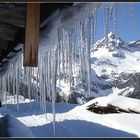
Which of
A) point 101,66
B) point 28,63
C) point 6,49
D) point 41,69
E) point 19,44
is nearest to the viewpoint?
point 28,63

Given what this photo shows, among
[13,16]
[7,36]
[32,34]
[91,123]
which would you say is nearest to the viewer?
[32,34]

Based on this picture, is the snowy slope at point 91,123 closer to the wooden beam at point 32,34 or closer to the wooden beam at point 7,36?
the wooden beam at point 7,36

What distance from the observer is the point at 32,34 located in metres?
3.24

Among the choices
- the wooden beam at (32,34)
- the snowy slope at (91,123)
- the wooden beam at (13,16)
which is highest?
the wooden beam at (13,16)

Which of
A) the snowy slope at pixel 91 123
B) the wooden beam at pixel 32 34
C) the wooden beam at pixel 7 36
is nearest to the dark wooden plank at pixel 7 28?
the wooden beam at pixel 7 36

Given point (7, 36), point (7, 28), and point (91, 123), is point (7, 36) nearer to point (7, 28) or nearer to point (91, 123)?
point (7, 28)

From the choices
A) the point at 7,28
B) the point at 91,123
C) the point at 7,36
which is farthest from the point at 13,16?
the point at 91,123

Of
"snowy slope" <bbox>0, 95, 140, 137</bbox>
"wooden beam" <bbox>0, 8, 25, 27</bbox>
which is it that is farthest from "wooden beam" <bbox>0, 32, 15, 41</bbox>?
"snowy slope" <bbox>0, 95, 140, 137</bbox>

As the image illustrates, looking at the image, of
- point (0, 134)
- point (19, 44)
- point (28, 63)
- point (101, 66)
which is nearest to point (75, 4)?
point (28, 63)

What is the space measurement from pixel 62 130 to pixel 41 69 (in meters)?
7.30

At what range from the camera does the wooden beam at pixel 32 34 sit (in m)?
3.17

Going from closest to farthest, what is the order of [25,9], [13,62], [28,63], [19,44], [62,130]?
[28,63], [25,9], [19,44], [13,62], [62,130]

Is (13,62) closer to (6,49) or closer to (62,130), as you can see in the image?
(6,49)

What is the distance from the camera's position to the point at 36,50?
127 inches
